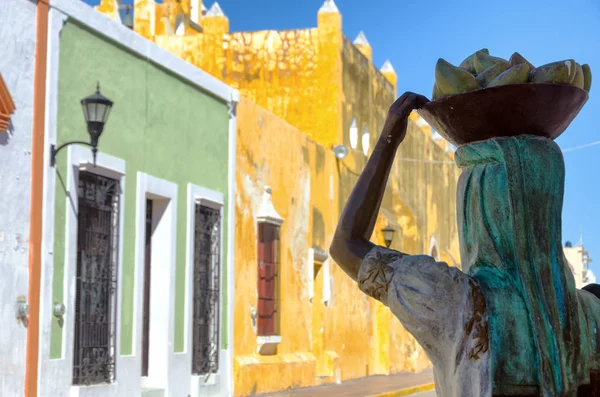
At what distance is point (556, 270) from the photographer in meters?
2.27

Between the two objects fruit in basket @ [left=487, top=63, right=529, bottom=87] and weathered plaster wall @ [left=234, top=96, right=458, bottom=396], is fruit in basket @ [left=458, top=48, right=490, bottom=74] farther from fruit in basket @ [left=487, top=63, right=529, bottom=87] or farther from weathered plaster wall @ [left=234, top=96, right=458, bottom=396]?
weathered plaster wall @ [left=234, top=96, right=458, bottom=396]

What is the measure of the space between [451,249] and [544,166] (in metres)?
32.5

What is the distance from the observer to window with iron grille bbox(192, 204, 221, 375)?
50.7ft

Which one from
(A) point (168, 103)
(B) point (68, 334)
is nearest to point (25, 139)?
(B) point (68, 334)

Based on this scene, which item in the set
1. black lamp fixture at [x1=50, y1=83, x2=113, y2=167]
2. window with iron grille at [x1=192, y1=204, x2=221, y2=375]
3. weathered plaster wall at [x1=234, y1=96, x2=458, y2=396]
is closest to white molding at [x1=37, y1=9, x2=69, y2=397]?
black lamp fixture at [x1=50, y1=83, x2=113, y2=167]

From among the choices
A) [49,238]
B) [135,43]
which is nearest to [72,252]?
[49,238]

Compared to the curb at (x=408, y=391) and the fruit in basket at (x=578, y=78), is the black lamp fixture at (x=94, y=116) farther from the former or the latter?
the fruit in basket at (x=578, y=78)

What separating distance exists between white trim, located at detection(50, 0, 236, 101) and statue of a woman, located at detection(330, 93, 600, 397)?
10.1m

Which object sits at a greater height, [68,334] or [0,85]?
[0,85]

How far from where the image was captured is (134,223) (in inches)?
530

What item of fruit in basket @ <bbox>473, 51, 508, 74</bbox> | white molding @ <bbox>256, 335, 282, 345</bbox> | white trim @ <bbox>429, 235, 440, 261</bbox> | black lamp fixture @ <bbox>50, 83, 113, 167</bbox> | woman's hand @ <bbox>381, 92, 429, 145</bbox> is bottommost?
white molding @ <bbox>256, 335, 282, 345</bbox>

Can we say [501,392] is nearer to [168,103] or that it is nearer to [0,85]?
[0,85]

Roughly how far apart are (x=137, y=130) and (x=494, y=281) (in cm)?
1182

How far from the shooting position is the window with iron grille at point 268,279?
18.0 m
